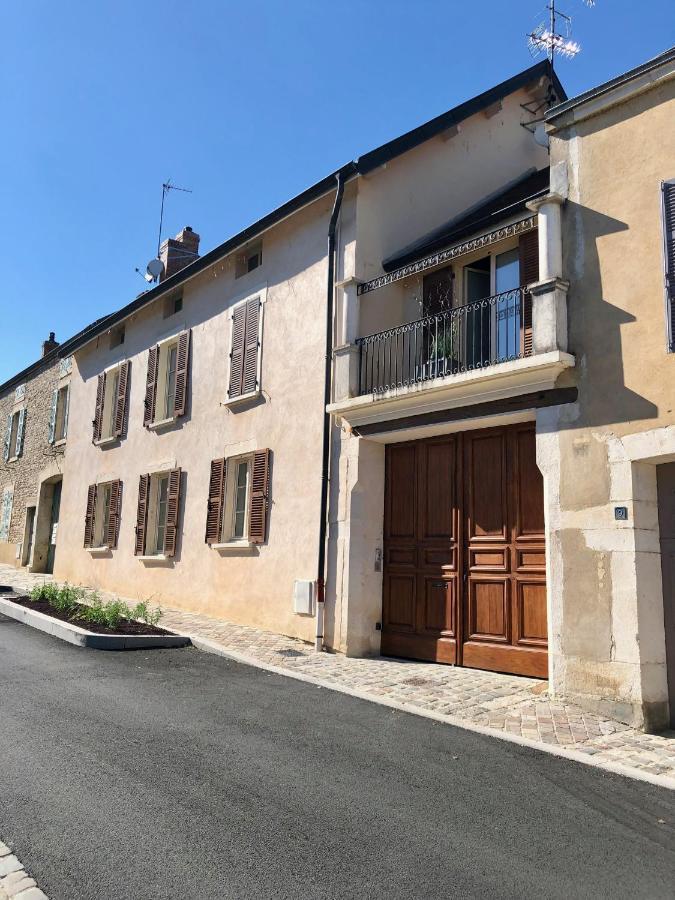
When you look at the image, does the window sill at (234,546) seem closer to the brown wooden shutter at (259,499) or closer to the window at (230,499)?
the window at (230,499)

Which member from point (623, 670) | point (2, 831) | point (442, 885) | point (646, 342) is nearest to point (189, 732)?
point (2, 831)

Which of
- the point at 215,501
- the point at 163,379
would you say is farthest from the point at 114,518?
the point at 215,501

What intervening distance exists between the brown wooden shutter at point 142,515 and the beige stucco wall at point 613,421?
9065mm

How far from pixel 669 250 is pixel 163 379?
1043 cm

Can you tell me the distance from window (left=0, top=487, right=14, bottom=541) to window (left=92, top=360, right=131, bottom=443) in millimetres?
7543

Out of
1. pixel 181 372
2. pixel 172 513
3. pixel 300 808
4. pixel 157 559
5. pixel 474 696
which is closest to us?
pixel 300 808

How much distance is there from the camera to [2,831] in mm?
3416

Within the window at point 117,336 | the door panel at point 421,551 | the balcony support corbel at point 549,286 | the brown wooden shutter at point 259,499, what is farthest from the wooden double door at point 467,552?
the window at point 117,336

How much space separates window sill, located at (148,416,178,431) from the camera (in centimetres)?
1340

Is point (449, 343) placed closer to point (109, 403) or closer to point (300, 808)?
point (300, 808)

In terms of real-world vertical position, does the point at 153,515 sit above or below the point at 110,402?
below

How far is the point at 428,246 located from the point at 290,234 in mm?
2815

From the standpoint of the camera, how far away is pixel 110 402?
54.2 ft

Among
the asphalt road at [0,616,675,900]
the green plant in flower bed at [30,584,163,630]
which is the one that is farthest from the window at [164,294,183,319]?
the asphalt road at [0,616,675,900]
